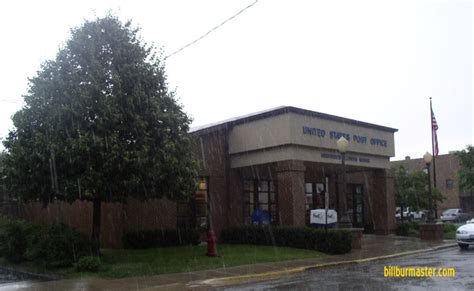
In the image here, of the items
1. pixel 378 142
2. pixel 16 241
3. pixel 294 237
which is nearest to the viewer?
pixel 16 241

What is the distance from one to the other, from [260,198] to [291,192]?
509cm

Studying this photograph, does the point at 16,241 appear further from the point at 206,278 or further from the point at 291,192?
the point at 291,192

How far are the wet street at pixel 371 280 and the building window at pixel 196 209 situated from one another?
9880 mm

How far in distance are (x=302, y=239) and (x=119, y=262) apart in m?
7.54

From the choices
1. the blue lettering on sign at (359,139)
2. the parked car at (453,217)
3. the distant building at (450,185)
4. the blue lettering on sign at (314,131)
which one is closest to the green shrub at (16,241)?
the blue lettering on sign at (314,131)

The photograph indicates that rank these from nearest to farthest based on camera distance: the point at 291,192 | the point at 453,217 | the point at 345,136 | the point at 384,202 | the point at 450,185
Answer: the point at 291,192 → the point at 345,136 → the point at 384,202 → the point at 453,217 → the point at 450,185

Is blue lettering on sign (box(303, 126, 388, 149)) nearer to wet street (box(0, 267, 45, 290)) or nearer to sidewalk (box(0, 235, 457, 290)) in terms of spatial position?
sidewalk (box(0, 235, 457, 290))

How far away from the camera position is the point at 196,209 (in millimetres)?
25188

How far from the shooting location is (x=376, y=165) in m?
28.6

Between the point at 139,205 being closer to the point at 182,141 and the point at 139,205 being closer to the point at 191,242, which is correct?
the point at 191,242

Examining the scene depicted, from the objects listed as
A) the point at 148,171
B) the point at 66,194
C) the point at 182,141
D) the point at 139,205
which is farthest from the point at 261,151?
the point at 66,194

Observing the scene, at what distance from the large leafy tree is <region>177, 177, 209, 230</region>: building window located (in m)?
6.98

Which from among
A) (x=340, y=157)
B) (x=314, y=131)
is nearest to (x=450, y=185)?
(x=340, y=157)

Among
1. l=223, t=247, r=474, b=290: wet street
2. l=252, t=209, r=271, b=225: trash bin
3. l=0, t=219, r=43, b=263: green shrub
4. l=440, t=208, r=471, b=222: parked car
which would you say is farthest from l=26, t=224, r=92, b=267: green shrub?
l=440, t=208, r=471, b=222: parked car
